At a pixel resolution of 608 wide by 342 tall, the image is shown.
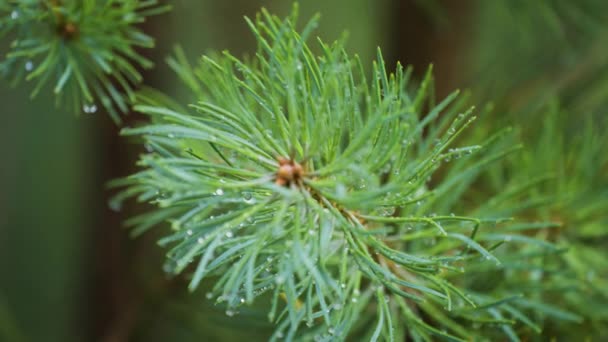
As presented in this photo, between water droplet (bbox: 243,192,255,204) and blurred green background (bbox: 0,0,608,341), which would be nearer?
water droplet (bbox: 243,192,255,204)

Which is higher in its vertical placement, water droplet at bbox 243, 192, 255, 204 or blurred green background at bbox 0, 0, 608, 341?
blurred green background at bbox 0, 0, 608, 341

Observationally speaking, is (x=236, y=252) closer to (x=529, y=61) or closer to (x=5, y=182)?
(x=529, y=61)

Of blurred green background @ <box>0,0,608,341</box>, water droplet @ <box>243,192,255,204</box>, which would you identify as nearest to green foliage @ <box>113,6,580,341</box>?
water droplet @ <box>243,192,255,204</box>

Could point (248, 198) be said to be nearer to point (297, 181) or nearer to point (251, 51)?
point (297, 181)

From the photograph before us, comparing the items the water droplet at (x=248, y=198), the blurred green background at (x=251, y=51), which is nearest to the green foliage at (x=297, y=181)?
the water droplet at (x=248, y=198)

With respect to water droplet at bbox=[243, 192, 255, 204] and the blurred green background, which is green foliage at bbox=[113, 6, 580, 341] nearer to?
water droplet at bbox=[243, 192, 255, 204]

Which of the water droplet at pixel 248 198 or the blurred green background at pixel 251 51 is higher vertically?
the blurred green background at pixel 251 51

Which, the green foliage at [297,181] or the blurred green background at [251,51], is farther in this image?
the blurred green background at [251,51]

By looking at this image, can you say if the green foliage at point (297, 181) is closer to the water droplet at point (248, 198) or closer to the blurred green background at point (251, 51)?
the water droplet at point (248, 198)

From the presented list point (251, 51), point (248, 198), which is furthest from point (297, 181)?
point (251, 51)

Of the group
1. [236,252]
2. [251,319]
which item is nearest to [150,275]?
[251,319]

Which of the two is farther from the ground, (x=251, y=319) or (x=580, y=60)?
(x=580, y=60)
